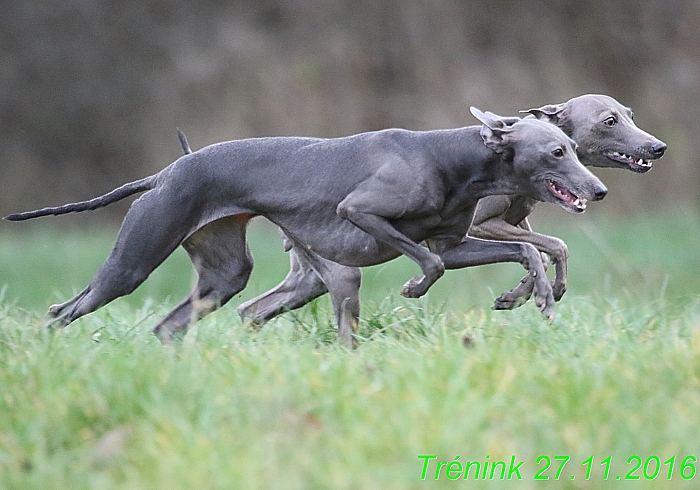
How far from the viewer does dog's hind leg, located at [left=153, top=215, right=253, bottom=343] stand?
233 inches

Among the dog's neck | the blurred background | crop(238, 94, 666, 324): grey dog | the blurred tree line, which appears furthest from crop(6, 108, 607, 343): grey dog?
the blurred tree line

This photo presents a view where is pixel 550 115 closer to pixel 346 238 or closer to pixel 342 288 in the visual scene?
pixel 346 238

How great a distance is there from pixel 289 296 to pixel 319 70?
13.0m

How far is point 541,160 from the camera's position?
5.36 metres

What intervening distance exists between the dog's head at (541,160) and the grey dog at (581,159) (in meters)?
0.69

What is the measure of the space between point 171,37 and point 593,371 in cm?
1747

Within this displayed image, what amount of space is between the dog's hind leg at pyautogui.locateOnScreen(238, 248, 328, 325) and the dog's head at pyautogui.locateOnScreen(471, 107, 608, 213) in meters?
1.50

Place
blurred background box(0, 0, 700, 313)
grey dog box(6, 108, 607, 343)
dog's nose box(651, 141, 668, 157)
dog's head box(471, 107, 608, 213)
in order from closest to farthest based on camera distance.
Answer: dog's head box(471, 107, 608, 213)
grey dog box(6, 108, 607, 343)
dog's nose box(651, 141, 668, 157)
blurred background box(0, 0, 700, 313)

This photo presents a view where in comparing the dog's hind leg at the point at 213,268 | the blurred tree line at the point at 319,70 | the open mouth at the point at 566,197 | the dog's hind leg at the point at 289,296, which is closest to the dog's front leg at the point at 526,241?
the open mouth at the point at 566,197

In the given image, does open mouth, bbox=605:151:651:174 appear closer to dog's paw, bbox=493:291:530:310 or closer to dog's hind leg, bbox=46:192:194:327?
dog's paw, bbox=493:291:530:310

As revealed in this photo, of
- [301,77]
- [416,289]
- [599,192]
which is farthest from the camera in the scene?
[301,77]

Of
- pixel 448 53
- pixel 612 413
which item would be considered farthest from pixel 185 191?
pixel 448 53

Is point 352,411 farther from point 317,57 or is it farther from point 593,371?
point 317,57

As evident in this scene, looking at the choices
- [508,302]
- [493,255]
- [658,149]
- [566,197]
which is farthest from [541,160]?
[658,149]
